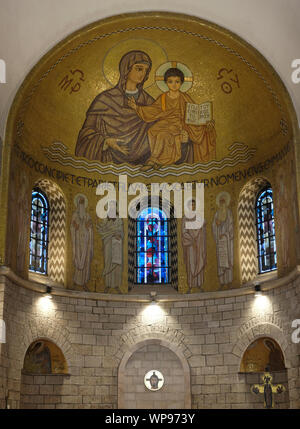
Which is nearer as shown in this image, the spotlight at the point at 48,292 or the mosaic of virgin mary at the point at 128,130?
the spotlight at the point at 48,292

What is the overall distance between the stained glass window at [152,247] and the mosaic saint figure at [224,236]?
5.65 feet

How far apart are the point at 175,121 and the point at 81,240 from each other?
4.84 meters

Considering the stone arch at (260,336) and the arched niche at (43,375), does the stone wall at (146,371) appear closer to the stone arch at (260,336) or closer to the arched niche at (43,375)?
the stone arch at (260,336)

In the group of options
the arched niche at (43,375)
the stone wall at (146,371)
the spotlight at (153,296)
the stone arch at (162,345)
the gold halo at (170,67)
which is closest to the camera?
the arched niche at (43,375)

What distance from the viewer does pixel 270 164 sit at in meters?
21.1

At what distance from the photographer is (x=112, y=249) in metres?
21.7

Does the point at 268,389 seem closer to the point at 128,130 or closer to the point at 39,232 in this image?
the point at 39,232

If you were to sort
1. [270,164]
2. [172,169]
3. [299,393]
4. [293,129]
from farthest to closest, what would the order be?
[172,169] → [270,164] → [293,129] → [299,393]

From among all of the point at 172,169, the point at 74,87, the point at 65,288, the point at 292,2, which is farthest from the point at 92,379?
the point at 292,2

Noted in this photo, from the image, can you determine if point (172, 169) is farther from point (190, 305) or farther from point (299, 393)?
point (299, 393)

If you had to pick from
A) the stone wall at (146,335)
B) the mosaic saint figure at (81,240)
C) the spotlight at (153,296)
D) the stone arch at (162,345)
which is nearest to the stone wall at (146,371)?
the stone arch at (162,345)

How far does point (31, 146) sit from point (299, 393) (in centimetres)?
1032

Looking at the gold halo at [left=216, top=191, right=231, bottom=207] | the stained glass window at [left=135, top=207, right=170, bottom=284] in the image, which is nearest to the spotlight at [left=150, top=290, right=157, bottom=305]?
the stained glass window at [left=135, top=207, right=170, bottom=284]

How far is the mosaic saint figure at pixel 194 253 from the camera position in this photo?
21516mm
